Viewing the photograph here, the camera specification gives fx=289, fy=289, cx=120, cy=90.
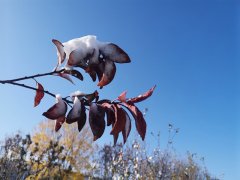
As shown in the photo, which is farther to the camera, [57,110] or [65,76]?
[65,76]

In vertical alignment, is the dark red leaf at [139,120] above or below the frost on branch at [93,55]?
below

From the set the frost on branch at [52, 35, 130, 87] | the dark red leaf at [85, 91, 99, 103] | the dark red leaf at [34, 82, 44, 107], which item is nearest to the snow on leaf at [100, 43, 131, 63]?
the frost on branch at [52, 35, 130, 87]

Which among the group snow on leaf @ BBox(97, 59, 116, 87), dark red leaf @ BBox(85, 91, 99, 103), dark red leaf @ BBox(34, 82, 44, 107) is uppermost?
snow on leaf @ BBox(97, 59, 116, 87)

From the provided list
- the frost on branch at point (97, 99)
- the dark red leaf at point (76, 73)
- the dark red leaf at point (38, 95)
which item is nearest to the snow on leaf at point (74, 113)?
the frost on branch at point (97, 99)

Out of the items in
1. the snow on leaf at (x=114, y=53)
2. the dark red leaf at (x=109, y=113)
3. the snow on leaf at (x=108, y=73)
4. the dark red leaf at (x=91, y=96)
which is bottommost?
the dark red leaf at (x=109, y=113)

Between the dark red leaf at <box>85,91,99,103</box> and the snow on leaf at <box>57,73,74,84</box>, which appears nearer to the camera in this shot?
the dark red leaf at <box>85,91,99,103</box>

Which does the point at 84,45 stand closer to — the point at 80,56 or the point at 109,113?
the point at 80,56

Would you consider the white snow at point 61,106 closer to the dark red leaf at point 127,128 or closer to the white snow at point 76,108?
the white snow at point 76,108

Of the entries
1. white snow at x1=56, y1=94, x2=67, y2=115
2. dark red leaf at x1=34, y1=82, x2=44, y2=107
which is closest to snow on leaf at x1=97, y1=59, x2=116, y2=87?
white snow at x1=56, y1=94, x2=67, y2=115

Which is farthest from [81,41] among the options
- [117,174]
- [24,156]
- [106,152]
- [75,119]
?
[106,152]

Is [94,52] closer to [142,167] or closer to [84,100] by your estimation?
[84,100]

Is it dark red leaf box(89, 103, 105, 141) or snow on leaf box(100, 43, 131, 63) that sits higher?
snow on leaf box(100, 43, 131, 63)

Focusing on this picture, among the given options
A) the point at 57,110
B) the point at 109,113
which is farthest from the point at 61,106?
the point at 109,113

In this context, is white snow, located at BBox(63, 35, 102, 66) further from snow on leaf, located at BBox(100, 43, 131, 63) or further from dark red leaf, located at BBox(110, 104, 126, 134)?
dark red leaf, located at BBox(110, 104, 126, 134)
